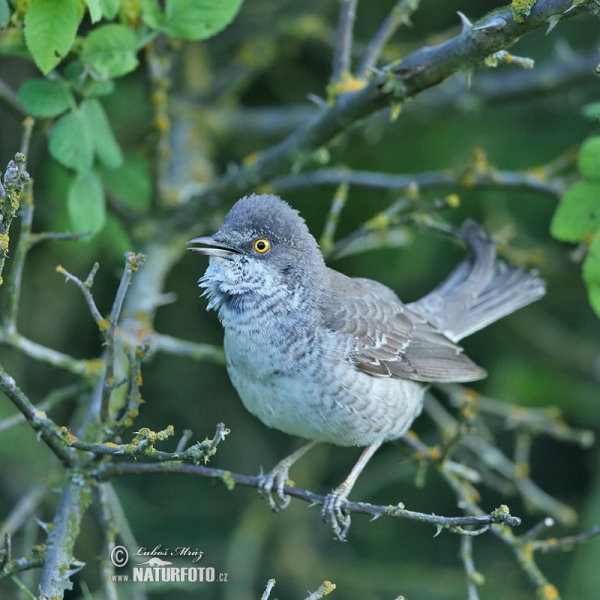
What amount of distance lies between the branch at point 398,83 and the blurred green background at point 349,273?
0.64 m

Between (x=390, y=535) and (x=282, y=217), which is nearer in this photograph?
(x=282, y=217)

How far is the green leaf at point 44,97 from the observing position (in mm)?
3064

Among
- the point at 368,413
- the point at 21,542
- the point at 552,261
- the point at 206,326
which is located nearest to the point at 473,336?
the point at 552,261

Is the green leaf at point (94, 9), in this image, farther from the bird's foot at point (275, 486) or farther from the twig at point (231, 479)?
the bird's foot at point (275, 486)

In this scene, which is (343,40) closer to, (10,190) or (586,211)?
(586,211)

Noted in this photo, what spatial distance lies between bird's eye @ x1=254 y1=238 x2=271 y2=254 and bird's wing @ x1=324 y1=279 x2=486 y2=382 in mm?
465

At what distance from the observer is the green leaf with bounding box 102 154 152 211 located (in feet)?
13.8

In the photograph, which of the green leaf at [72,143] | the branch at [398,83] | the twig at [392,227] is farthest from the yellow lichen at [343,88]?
the green leaf at [72,143]

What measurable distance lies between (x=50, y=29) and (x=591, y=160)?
7.55 ft

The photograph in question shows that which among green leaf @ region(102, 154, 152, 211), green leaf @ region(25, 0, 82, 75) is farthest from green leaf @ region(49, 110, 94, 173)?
green leaf @ region(102, 154, 152, 211)

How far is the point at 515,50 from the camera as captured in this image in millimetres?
5359

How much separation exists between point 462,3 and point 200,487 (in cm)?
422

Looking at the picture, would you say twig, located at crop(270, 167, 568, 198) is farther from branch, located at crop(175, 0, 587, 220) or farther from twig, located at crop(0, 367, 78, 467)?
twig, located at crop(0, 367, 78, 467)

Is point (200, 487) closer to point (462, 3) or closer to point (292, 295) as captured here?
point (292, 295)
